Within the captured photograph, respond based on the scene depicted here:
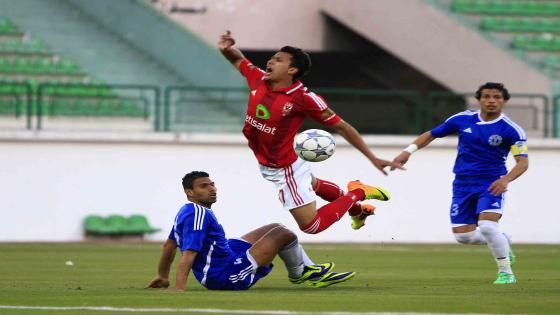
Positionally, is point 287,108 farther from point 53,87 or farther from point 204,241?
point 53,87

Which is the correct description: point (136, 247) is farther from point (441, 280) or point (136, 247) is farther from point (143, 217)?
point (441, 280)

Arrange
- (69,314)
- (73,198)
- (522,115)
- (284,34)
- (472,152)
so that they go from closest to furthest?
(69,314)
(472,152)
(73,198)
(522,115)
(284,34)

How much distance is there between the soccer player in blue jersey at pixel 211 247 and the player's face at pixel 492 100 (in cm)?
253

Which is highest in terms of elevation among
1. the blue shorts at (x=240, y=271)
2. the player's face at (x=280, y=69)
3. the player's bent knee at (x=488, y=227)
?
the player's face at (x=280, y=69)

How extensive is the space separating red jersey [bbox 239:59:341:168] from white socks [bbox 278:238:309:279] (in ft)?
2.75

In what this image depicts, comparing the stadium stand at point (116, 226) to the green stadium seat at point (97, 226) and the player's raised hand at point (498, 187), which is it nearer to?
the green stadium seat at point (97, 226)

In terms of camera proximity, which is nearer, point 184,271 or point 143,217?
point 184,271

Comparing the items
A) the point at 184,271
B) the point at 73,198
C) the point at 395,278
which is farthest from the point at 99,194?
the point at 184,271

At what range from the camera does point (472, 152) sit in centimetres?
1214

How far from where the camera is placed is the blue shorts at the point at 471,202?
1187cm

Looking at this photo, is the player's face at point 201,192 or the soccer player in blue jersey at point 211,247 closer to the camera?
the soccer player in blue jersey at point 211,247

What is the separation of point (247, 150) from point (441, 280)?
10.5 metres

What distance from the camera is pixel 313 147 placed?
36.5ft

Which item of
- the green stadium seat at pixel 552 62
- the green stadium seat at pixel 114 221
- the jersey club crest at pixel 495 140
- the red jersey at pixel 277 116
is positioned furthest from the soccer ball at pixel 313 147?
the green stadium seat at pixel 552 62
